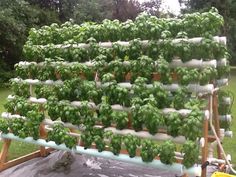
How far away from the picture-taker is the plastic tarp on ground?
16.5 feet

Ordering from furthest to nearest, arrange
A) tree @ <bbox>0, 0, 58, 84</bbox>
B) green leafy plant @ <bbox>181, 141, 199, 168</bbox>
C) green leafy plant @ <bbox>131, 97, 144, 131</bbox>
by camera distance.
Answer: tree @ <bbox>0, 0, 58, 84</bbox> < green leafy plant @ <bbox>131, 97, 144, 131</bbox> < green leafy plant @ <bbox>181, 141, 199, 168</bbox>

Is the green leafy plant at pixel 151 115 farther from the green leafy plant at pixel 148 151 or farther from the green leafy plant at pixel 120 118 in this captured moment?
the green leafy plant at pixel 120 118

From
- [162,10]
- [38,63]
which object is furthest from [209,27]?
[162,10]

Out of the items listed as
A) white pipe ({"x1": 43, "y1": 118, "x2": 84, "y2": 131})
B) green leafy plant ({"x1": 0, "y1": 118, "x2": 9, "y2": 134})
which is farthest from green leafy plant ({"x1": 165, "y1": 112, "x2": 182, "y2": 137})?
green leafy plant ({"x1": 0, "y1": 118, "x2": 9, "y2": 134})

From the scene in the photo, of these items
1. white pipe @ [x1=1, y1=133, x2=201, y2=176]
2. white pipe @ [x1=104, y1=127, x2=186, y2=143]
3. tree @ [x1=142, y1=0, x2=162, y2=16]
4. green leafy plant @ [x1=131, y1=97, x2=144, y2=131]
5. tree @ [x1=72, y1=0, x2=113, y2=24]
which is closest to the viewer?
white pipe @ [x1=1, y1=133, x2=201, y2=176]

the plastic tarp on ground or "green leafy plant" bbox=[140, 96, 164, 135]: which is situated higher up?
"green leafy plant" bbox=[140, 96, 164, 135]

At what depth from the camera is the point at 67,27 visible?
5.20 m

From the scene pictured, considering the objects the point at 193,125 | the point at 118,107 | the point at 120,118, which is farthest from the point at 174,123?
the point at 118,107

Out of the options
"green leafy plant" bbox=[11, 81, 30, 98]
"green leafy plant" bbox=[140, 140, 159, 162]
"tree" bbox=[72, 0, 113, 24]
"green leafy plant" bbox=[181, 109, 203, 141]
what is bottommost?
"green leafy plant" bbox=[140, 140, 159, 162]

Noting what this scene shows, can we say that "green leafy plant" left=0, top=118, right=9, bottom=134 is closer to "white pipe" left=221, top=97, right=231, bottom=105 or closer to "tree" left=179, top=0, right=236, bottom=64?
"white pipe" left=221, top=97, right=231, bottom=105

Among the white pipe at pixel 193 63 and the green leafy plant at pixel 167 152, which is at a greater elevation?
the white pipe at pixel 193 63

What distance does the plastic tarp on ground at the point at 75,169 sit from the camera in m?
5.03

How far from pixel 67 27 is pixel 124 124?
179 cm

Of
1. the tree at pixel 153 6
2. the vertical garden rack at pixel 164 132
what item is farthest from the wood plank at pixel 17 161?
the tree at pixel 153 6
